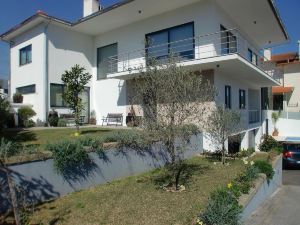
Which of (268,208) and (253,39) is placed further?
(253,39)

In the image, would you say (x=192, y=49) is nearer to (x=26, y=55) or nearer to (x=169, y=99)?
(x=169, y=99)

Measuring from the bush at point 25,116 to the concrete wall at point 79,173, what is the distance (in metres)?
11.6

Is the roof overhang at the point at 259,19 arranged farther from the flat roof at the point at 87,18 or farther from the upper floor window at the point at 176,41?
the upper floor window at the point at 176,41

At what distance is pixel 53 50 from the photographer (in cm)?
2097

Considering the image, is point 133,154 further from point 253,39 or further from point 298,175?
point 253,39

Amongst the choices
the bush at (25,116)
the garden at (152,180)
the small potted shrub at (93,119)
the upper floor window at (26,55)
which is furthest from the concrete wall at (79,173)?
the upper floor window at (26,55)

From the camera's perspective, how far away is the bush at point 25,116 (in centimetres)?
1959

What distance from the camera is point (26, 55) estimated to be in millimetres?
22875

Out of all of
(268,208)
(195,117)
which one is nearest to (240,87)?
(268,208)

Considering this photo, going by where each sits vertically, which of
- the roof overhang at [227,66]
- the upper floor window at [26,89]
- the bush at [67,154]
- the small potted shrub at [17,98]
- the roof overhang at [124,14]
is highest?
the roof overhang at [124,14]

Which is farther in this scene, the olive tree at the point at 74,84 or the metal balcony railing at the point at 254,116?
the metal balcony railing at the point at 254,116

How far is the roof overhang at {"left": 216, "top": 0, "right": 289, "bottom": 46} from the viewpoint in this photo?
17.9 meters

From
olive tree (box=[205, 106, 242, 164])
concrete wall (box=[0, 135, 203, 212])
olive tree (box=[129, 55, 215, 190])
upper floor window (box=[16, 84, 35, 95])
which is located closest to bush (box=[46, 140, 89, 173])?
concrete wall (box=[0, 135, 203, 212])

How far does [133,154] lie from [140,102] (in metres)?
3.06
